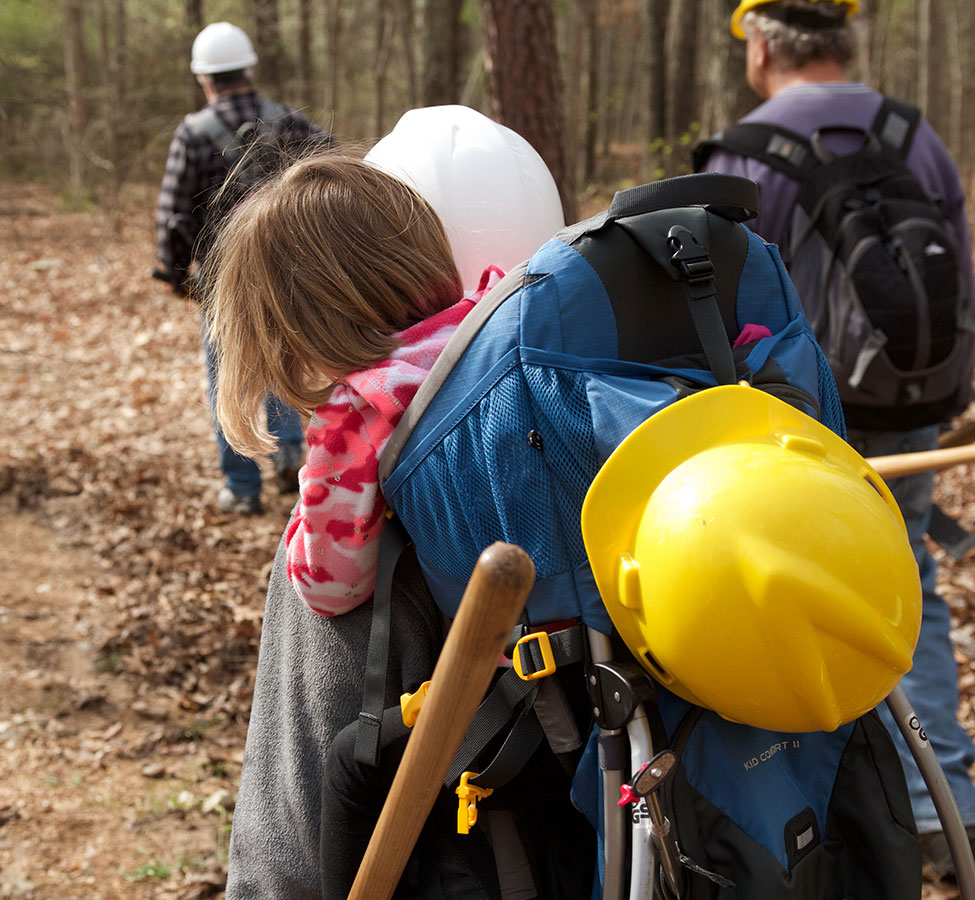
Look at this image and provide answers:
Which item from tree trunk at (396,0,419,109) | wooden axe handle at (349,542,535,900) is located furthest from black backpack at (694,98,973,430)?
tree trunk at (396,0,419,109)

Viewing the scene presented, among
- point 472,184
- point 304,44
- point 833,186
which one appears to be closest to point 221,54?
point 833,186

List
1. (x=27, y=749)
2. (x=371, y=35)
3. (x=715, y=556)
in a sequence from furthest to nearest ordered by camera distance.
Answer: (x=371, y=35)
(x=27, y=749)
(x=715, y=556)

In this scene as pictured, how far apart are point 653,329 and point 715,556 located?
37 cm

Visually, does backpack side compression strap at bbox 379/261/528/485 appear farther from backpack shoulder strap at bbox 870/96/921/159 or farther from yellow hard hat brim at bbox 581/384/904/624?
backpack shoulder strap at bbox 870/96/921/159

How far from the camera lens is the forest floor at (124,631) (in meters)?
3.15

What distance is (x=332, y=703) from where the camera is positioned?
4.75 ft

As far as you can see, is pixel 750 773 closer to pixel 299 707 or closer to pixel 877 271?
pixel 299 707

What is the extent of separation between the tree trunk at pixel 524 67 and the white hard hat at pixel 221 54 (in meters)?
1.96

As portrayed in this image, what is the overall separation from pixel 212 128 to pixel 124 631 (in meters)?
2.89

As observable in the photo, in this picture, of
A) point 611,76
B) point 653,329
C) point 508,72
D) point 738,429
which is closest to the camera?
point 738,429

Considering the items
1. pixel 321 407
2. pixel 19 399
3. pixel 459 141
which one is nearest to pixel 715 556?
pixel 321 407

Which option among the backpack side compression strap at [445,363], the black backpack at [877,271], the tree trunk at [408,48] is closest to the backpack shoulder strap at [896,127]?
the black backpack at [877,271]

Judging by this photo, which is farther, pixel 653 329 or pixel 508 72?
pixel 508 72

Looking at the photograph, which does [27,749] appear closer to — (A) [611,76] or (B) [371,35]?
(B) [371,35]
